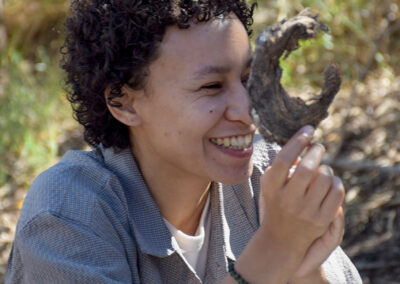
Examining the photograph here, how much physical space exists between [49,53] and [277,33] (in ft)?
13.0

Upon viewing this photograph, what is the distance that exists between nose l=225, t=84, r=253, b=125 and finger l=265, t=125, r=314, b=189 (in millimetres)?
284

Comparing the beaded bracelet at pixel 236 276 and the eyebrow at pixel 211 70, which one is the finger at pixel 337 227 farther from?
the eyebrow at pixel 211 70

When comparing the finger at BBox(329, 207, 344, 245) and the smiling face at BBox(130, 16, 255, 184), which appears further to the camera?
the smiling face at BBox(130, 16, 255, 184)

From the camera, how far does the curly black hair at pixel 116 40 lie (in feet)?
5.98

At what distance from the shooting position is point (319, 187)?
4.75ft

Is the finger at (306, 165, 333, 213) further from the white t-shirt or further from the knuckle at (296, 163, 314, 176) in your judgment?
the white t-shirt

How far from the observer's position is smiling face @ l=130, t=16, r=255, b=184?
176 cm

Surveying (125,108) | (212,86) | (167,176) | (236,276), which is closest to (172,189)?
(167,176)

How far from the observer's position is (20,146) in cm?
389

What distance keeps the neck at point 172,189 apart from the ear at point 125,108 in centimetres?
14

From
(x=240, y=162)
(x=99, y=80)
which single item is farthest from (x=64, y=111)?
(x=240, y=162)

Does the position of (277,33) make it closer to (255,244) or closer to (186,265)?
(255,244)

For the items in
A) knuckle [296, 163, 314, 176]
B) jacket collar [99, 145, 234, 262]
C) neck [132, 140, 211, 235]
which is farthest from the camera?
neck [132, 140, 211, 235]

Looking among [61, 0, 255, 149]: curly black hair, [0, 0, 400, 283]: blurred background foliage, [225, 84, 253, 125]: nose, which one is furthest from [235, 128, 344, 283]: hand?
[0, 0, 400, 283]: blurred background foliage
